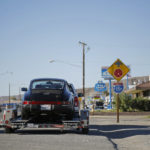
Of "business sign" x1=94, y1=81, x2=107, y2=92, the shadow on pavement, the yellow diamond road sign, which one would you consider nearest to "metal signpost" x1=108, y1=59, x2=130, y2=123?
the yellow diamond road sign

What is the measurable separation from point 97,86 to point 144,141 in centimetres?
3881

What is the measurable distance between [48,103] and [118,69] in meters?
9.36

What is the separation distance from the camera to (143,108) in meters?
41.8

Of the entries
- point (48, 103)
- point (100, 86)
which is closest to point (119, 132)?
point (48, 103)

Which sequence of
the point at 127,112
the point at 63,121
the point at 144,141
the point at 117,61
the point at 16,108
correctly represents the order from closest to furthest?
the point at 144,141
the point at 63,121
the point at 16,108
the point at 117,61
the point at 127,112

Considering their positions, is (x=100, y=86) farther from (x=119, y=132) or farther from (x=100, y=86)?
(x=119, y=132)

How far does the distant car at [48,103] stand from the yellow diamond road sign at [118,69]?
828cm

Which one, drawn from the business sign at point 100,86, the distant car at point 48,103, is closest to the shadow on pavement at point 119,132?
the distant car at point 48,103

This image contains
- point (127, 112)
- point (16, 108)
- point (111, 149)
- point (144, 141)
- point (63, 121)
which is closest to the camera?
point (111, 149)

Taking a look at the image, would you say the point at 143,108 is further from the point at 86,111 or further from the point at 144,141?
the point at 144,141

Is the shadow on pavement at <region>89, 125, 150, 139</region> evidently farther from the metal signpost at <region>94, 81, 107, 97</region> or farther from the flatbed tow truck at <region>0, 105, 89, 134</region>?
the metal signpost at <region>94, 81, 107, 97</region>

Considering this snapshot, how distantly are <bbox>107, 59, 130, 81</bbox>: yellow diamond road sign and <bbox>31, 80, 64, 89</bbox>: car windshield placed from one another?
7.78 meters

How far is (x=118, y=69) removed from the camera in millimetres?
22734

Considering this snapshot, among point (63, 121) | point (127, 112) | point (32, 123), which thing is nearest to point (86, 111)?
point (63, 121)
